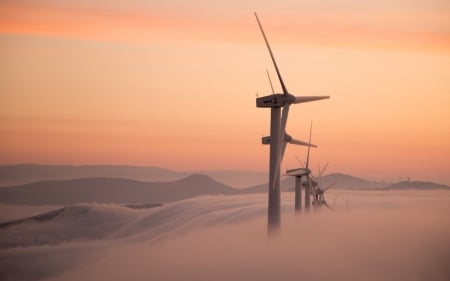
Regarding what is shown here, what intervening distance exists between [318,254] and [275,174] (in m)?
40.6

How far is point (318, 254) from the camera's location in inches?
4532

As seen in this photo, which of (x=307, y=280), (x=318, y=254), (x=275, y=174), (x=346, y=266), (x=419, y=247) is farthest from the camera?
(x=419, y=247)

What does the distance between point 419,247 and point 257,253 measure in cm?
3639

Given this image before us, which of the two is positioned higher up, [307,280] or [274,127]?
[274,127]

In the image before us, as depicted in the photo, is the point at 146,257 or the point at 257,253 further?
the point at 146,257

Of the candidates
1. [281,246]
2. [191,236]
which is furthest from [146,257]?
[281,246]

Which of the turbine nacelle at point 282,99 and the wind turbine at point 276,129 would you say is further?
the turbine nacelle at point 282,99

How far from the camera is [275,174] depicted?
259 ft

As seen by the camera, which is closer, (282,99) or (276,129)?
(282,99)

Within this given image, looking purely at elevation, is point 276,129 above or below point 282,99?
below

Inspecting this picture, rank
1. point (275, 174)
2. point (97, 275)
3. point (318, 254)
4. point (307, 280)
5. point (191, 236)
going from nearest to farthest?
point (275, 174) → point (307, 280) → point (318, 254) → point (97, 275) → point (191, 236)

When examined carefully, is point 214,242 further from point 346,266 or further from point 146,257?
point 346,266

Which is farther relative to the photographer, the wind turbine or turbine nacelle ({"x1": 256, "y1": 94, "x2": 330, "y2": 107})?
turbine nacelle ({"x1": 256, "y1": 94, "x2": 330, "y2": 107})

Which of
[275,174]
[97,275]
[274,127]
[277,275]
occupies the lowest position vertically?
[97,275]
